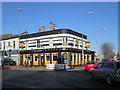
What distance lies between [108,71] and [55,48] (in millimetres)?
23859

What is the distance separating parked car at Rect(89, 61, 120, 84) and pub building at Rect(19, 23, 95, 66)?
20.1 meters

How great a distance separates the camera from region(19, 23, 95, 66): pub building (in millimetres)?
34844

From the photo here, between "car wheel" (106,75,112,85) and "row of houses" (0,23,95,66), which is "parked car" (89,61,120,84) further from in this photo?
"row of houses" (0,23,95,66)

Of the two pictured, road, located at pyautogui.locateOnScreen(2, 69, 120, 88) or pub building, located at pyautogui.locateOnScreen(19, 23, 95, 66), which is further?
pub building, located at pyautogui.locateOnScreen(19, 23, 95, 66)

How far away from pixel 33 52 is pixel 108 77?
2902cm

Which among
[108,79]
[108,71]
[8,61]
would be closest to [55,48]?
[8,61]

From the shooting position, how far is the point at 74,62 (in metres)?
36.6

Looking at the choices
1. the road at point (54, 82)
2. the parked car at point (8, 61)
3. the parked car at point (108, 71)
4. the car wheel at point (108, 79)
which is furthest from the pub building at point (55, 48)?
A: the car wheel at point (108, 79)

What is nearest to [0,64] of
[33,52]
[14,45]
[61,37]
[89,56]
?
[14,45]

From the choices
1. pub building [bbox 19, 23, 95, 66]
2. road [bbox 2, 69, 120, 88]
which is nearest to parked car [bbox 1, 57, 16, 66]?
pub building [bbox 19, 23, 95, 66]

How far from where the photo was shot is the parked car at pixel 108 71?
1096 cm

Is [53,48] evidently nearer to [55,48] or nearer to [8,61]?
[55,48]

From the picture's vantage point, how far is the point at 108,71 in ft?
38.4

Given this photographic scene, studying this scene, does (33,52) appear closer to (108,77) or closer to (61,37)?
(61,37)
